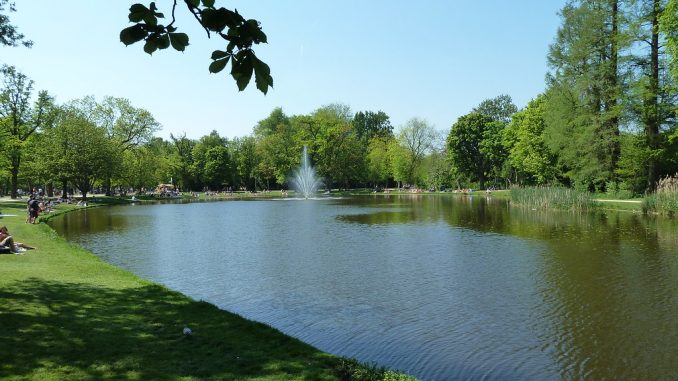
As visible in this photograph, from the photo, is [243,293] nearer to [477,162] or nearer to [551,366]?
[551,366]

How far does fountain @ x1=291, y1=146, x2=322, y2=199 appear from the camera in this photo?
90.3 metres

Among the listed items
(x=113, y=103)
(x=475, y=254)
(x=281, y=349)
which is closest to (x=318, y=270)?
(x=475, y=254)

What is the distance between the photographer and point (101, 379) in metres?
5.86

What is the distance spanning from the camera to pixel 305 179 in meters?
92.8

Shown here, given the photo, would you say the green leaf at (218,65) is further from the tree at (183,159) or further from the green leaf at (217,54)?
the tree at (183,159)

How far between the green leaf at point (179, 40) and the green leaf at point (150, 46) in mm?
131

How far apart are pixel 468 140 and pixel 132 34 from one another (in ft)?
285

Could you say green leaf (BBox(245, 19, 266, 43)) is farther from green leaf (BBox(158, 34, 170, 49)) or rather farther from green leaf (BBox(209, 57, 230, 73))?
green leaf (BBox(158, 34, 170, 49))

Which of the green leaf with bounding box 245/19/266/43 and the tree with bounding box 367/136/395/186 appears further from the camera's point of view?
the tree with bounding box 367/136/395/186

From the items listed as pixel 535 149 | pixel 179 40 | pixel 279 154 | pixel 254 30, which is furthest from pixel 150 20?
pixel 279 154

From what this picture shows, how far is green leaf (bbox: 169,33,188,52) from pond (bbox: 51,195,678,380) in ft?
19.9

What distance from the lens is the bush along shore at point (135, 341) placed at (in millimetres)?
6230

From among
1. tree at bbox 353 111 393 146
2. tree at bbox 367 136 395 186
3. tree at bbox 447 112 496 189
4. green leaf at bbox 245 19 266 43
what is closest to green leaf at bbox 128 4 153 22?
green leaf at bbox 245 19 266 43

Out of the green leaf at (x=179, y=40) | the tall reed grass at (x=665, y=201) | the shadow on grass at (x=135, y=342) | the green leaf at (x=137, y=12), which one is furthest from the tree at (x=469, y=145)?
the green leaf at (x=137, y=12)
